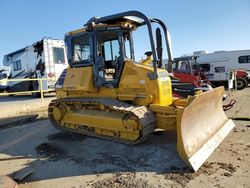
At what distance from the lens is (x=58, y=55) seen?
55.4 feet

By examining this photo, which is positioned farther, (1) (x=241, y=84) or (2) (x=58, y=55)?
(1) (x=241, y=84)

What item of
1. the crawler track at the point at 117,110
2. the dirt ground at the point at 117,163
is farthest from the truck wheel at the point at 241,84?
the crawler track at the point at 117,110

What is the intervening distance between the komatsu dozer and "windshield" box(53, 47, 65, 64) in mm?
9011

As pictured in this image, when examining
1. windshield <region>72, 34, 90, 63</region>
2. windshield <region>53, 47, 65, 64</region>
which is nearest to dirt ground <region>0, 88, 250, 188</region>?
windshield <region>72, 34, 90, 63</region>

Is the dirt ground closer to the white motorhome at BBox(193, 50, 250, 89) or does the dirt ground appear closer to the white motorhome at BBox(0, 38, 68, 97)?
the white motorhome at BBox(0, 38, 68, 97)

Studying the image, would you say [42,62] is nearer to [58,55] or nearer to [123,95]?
[58,55]

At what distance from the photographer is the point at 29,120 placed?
389 inches

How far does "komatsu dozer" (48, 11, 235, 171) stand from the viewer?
5.90 metres

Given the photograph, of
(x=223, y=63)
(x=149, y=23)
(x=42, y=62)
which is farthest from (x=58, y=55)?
(x=223, y=63)

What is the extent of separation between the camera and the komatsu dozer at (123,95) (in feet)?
19.4

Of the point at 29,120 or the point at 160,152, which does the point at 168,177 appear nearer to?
the point at 160,152

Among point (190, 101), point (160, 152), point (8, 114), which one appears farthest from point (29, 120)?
point (190, 101)

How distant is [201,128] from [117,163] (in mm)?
1851

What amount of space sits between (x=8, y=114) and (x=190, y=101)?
7.92 meters
